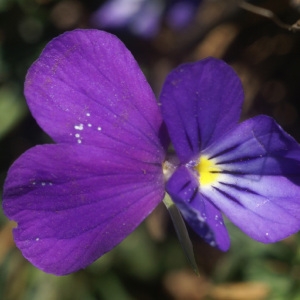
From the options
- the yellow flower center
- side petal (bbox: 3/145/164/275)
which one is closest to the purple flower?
the yellow flower center

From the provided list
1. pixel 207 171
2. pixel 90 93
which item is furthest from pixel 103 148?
pixel 207 171

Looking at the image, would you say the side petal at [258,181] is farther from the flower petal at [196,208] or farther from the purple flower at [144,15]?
the purple flower at [144,15]

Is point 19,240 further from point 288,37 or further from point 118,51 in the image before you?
point 288,37

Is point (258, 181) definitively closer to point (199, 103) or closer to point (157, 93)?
point (199, 103)

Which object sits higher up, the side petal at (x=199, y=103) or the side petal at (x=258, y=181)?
the side petal at (x=199, y=103)

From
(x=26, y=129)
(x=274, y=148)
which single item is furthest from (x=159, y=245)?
(x=274, y=148)

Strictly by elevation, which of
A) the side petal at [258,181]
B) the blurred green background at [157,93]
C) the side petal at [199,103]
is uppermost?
the side petal at [199,103]

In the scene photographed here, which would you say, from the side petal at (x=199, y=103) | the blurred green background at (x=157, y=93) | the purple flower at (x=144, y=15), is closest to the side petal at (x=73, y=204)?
the side petal at (x=199, y=103)

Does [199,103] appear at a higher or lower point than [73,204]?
higher
